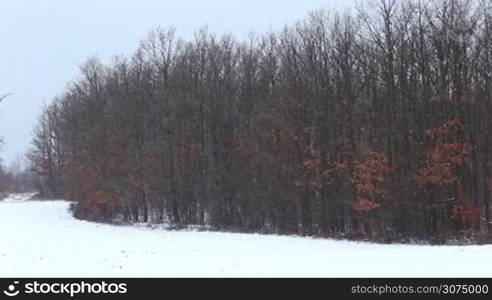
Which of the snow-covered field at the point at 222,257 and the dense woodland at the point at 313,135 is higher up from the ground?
the dense woodland at the point at 313,135

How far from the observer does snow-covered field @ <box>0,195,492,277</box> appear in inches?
661

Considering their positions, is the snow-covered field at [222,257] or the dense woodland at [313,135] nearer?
the snow-covered field at [222,257]

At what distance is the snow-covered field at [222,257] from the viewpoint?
55.1ft

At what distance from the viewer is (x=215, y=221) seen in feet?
130

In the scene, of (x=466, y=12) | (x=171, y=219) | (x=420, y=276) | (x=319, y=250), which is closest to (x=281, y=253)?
(x=319, y=250)

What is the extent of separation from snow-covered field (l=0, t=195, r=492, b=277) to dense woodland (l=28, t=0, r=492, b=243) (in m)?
4.35

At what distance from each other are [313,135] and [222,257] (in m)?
13.4

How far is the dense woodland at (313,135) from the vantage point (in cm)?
2908

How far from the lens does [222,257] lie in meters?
21.8

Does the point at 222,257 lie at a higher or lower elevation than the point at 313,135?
lower

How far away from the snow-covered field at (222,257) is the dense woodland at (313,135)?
435 cm

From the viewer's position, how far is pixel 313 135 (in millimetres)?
33844

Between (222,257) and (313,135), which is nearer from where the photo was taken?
(222,257)

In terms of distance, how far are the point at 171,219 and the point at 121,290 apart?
98.6 feet
